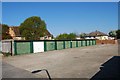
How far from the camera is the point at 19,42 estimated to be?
31078 mm

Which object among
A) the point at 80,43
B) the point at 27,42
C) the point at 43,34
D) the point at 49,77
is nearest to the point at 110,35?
the point at 43,34

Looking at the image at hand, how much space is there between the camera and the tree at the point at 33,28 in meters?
78.4

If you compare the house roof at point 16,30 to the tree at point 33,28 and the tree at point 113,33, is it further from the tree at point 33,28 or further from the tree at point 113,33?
the tree at point 113,33

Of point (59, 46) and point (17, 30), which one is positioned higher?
point (17, 30)

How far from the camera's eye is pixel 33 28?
8038 cm

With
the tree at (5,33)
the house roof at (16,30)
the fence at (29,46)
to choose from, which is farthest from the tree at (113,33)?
the fence at (29,46)

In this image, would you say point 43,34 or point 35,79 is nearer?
point 35,79

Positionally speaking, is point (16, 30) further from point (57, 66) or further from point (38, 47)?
point (57, 66)

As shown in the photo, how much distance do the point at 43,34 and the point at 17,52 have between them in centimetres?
4987

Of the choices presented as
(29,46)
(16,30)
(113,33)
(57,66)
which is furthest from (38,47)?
(113,33)

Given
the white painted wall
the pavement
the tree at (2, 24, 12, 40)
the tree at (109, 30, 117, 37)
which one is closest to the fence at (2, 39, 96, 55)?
the white painted wall

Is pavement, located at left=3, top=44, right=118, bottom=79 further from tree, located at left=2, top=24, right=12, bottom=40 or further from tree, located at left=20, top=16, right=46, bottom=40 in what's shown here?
tree, located at left=20, top=16, right=46, bottom=40

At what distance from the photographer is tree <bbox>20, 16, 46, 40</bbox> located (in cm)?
7838

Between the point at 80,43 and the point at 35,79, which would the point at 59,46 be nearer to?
the point at 80,43
